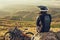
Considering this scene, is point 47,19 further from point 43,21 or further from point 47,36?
point 47,36

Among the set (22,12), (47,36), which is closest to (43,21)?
(47,36)

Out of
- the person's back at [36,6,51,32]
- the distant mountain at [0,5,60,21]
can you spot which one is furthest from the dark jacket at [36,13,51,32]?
the distant mountain at [0,5,60,21]

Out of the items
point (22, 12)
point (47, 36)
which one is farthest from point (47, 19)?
point (22, 12)

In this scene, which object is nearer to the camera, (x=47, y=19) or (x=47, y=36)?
(x=47, y=36)

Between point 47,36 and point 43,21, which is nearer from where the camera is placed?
point 47,36

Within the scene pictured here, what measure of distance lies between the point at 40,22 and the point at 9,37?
749 mm

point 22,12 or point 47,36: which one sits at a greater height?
point 22,12

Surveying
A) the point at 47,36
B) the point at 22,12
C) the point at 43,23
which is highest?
the point at 22,12

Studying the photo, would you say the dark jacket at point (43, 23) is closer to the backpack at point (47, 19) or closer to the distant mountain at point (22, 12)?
the backpack at point (47, 19)

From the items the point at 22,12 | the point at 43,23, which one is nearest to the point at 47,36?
the point at 43,23

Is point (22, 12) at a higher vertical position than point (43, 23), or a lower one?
higher

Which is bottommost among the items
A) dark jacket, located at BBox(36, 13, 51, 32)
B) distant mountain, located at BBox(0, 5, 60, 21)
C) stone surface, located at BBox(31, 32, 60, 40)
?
stone surface, located at BBox(31, 32, 60, 40)

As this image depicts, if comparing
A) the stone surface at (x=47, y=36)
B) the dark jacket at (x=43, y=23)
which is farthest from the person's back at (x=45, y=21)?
the stone surface at (x=47, y=36)

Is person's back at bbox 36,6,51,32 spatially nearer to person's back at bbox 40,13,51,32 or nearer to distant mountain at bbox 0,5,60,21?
person's back at bbox 40,13,51,32
